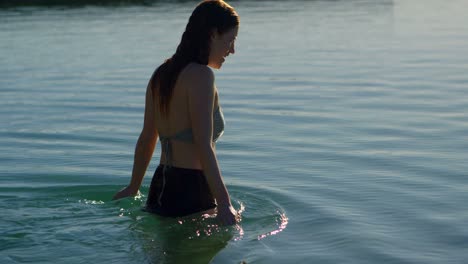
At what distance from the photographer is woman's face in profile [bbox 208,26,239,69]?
6.36 meters

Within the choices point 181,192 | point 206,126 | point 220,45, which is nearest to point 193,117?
point 206,126

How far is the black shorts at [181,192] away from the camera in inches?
260

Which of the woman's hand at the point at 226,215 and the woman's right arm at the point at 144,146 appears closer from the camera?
the woman's hand at the point at 226,215

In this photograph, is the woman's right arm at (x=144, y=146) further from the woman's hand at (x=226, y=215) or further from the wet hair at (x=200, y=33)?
the woman's hand at (x=226, y=215)

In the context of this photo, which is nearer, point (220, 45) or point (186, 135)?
point (220, 45)

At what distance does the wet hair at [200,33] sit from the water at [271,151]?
110 centimetres

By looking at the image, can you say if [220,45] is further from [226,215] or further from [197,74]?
[226,215]

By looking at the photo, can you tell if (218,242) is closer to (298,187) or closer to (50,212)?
(50,212)

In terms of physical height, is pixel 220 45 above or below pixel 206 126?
above

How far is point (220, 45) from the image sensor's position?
639 centimetres

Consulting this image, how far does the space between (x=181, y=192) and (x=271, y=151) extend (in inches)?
157

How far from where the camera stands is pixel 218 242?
691 centimetres

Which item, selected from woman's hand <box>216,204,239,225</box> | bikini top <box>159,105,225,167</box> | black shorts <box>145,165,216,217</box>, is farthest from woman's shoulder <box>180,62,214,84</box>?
woman's hand <box>216,204,239,225</box>

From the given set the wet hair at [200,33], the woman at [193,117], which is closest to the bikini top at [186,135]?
the woman at [193,117]
